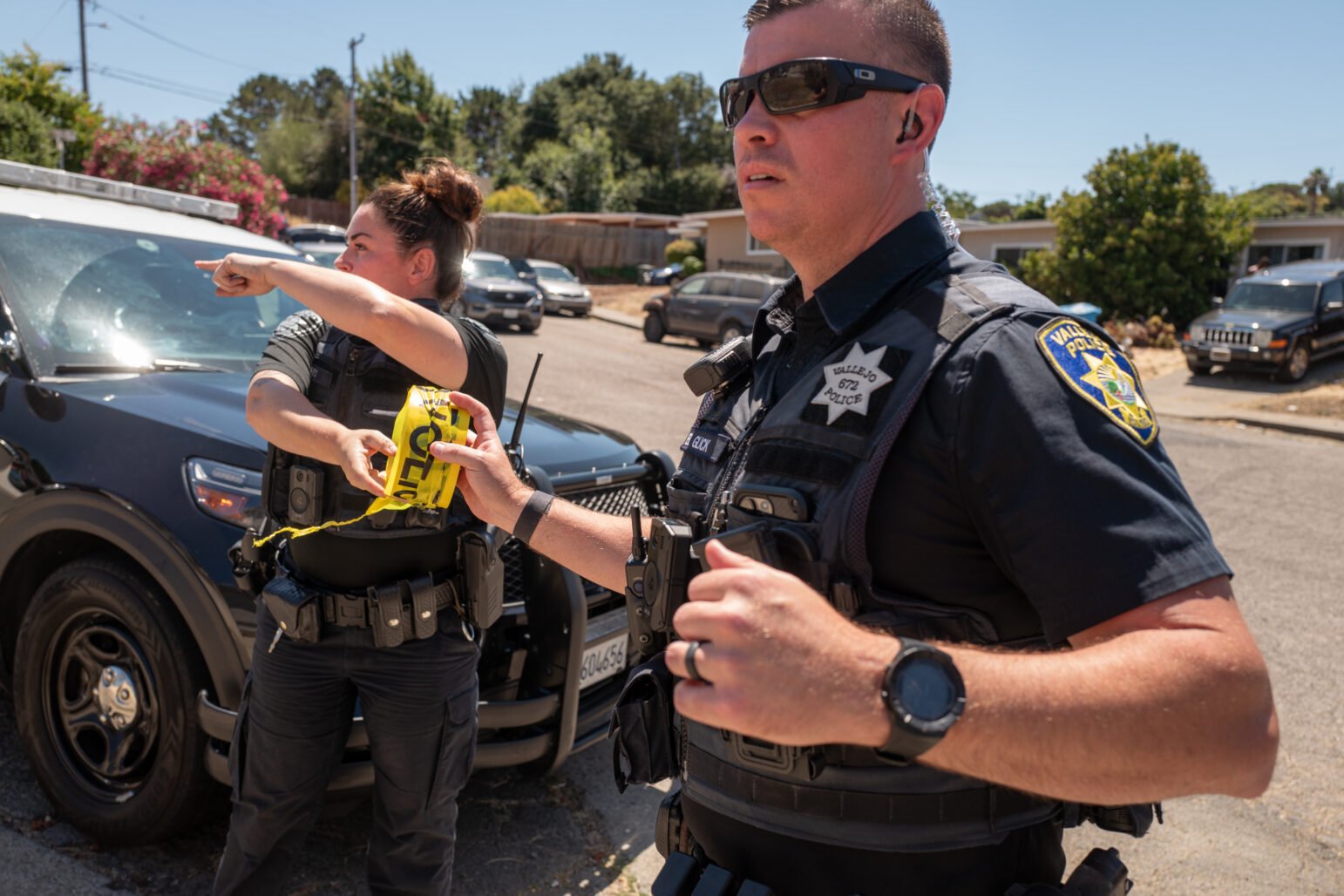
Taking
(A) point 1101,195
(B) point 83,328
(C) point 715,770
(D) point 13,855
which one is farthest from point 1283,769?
(A) point 1101,195

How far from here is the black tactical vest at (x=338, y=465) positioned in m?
2.35

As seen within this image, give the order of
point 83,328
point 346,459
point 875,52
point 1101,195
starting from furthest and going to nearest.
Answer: point 1101,195 < point 83,328 < point 346,459 < point 875,52

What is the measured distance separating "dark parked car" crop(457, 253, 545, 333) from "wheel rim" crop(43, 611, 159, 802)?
16.4 m

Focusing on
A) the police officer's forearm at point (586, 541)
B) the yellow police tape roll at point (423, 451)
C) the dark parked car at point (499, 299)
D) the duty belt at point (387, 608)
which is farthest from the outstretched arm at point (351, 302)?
the dark parked car at point (499, 299)

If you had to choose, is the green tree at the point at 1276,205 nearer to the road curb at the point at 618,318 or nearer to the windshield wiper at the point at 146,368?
the road curb at the point at 618,318

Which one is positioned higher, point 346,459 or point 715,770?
point 346,459

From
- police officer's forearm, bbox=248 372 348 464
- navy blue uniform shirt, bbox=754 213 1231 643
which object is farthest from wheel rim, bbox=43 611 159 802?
navy blue uniform shirt, bbox=754 213 1231 643

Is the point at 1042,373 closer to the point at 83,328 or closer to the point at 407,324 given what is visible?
the point at 407,324

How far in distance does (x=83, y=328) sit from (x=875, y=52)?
10.4ft

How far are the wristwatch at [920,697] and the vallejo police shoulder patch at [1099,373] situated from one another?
359 millimetres

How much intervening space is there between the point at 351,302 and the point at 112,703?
1.62 meters

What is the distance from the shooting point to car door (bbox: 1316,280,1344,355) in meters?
16.8

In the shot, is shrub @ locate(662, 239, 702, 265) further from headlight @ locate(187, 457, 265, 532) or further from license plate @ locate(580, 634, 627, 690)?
headlight @ locate(187, 457, 265, 532)

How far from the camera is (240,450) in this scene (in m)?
2.79
